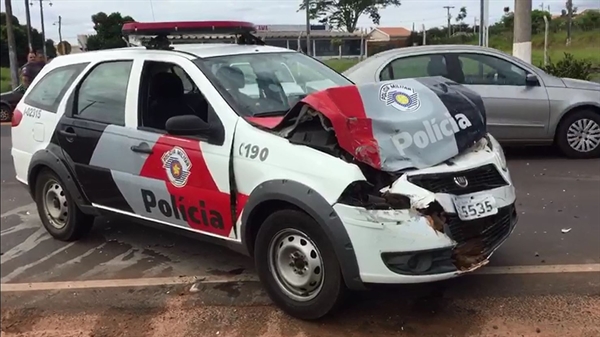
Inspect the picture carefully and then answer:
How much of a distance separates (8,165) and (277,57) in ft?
12.2

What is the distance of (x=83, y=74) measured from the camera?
563 centimetres

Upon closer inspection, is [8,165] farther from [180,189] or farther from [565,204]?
[565,204]

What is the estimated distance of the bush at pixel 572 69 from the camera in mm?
12602

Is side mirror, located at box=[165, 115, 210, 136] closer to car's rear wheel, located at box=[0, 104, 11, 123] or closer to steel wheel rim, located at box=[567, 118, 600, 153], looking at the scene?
steel wheel rim, located at box=[567, 118, 600, 153]

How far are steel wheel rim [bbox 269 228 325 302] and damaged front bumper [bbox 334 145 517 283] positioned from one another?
1.14 ft

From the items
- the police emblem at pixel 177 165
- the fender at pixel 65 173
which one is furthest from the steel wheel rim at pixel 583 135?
the fender at pixel 65 173

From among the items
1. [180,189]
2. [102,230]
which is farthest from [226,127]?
[102,230]

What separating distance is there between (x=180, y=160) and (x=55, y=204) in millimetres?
1890

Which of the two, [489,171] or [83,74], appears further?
[83,74]

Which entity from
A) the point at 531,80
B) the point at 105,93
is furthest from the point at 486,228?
the point at 531,80

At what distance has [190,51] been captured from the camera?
505 cm

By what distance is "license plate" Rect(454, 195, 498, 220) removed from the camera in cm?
382

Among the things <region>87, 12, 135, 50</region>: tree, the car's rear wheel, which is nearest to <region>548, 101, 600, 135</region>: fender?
<region>87, 12, 135, 50</region>: tree

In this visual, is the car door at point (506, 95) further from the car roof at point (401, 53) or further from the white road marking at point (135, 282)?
the white road marking at point (135, 282)
